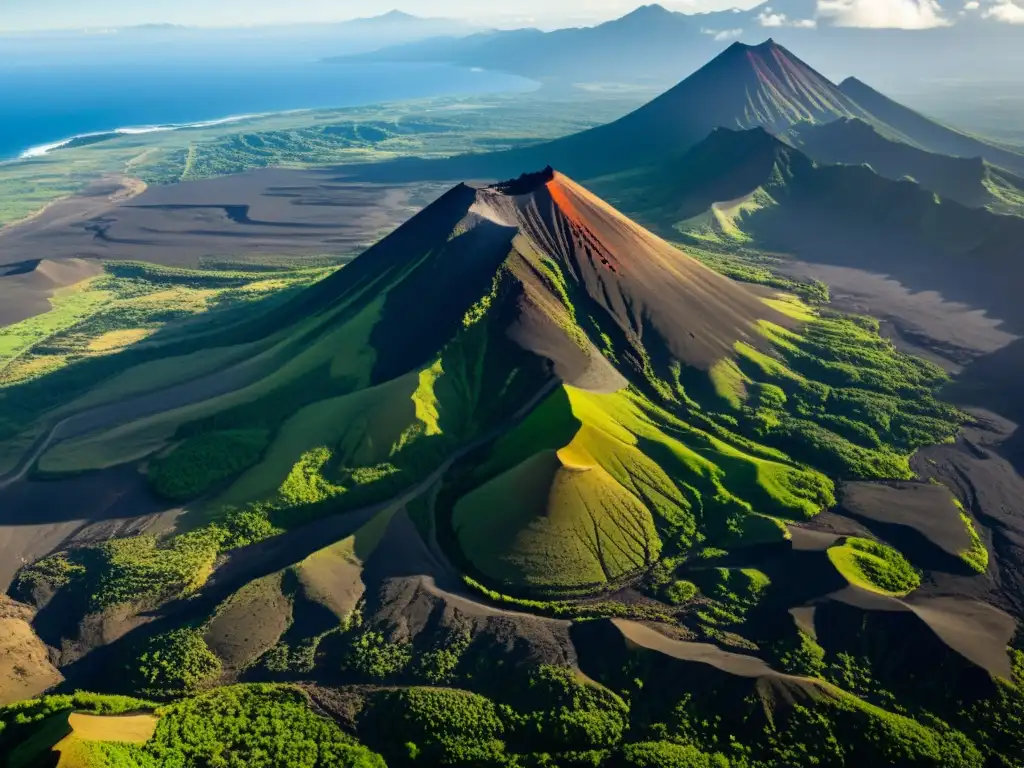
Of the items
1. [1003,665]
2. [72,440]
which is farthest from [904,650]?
[72,440]

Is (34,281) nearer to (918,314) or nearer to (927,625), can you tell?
(927,625)

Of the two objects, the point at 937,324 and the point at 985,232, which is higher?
the point at 985,232

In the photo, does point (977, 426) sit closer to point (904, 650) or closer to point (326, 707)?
point (904, 650)

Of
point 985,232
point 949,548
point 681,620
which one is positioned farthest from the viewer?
point 985,232

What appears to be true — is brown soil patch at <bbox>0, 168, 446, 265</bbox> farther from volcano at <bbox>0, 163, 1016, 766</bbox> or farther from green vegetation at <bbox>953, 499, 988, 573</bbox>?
green vegetation at <bbox>953, 499, 988, 573</bbox>

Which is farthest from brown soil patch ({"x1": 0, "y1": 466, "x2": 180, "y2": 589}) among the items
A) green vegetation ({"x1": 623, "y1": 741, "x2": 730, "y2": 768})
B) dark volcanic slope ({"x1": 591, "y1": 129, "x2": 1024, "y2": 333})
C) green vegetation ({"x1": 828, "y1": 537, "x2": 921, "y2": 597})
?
dark volcanic slope ({"x1": 591, "y1": 129, "x2": 1024, "y2": 333})

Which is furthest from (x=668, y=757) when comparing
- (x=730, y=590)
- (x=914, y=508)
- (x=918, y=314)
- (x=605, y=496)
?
(x=918, y=314)
